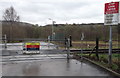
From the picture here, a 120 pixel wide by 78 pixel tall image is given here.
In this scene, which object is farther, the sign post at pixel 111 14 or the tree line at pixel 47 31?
the tree line at pixel 47 31

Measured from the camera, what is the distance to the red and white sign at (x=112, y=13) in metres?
8.19

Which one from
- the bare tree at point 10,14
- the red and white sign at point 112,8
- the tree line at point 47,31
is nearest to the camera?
the red and white sign at point 112,8

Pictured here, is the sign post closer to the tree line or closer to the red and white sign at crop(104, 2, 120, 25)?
the red and white sign at crop(104, 2, 120, 25)

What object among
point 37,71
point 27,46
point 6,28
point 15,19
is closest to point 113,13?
point 37,71

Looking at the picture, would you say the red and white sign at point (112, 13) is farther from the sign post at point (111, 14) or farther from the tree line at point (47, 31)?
the tree line at point (47, 31)

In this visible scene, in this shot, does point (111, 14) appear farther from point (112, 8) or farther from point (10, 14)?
point (10, 14)

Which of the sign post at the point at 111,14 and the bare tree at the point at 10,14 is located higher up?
the bare tree at the point at 10,14

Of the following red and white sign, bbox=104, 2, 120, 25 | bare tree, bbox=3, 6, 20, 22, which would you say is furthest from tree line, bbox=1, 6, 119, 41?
red and white sign, bbox=104, 2, 120, 25

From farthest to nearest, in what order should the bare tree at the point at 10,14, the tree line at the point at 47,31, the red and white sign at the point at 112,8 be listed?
the bare tree at the point at 10,14
the tree line at the point at 47,31
the red and white sign at the point at 112,8

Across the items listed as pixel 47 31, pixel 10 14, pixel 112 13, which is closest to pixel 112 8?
pixel 112 13

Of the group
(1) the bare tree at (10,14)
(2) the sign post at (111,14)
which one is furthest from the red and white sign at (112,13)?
(1) the bare tree at (10,14)

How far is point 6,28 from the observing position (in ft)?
125

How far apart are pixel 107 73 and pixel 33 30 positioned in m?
40.9

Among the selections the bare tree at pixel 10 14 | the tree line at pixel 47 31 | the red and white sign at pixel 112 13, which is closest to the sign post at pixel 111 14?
the red and white sign at pixel 112 13
